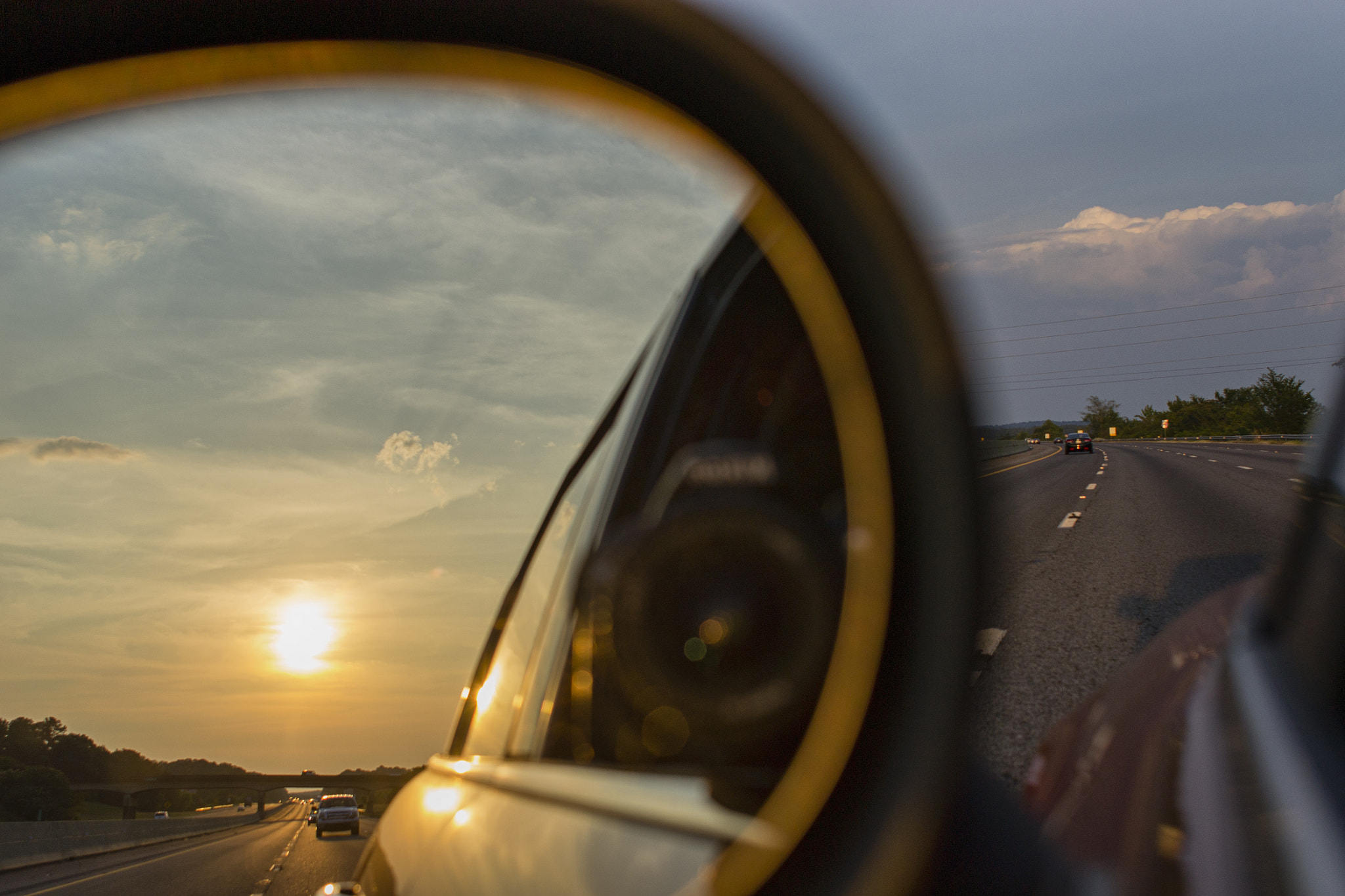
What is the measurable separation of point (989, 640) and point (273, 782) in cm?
186

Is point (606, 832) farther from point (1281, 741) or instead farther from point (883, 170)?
point (883, 170)

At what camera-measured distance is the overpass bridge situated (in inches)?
76.3

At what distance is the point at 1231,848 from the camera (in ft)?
2.29

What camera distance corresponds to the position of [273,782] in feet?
7.33

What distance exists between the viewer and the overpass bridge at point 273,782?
76.3 inches

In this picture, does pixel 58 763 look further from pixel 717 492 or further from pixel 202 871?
pixel 202 871

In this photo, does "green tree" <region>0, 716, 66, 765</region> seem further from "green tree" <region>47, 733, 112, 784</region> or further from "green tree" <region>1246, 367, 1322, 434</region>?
"green tree" <region>1246, 367, 1322, 434</region>

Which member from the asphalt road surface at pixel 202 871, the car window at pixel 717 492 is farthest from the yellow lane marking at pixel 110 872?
the car window at pixel 717 492

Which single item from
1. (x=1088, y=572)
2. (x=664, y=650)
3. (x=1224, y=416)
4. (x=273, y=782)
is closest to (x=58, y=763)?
(x=273, y=782)

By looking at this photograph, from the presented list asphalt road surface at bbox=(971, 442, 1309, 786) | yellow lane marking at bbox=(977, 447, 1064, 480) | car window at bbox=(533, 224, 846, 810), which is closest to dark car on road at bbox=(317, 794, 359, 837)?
yellow lane marking at bbox=(977, 447, 1064, 480)

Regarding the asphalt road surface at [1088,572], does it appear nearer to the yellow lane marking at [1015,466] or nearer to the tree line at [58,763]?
the yellow lane marking at [1015,466]

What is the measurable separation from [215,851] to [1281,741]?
1677 inches

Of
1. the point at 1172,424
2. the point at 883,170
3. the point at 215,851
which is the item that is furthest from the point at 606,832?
the point at 1172,424

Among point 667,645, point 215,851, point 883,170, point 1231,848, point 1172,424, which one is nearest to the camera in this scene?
point 1231,848
